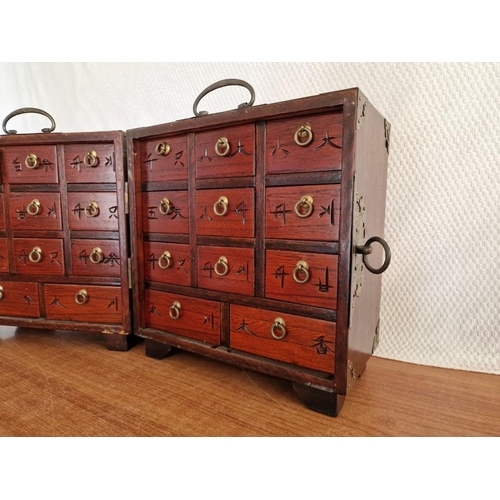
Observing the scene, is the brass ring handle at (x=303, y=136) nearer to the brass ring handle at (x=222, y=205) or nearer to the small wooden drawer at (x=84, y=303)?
the brass ring handle at (x=222, y=205)

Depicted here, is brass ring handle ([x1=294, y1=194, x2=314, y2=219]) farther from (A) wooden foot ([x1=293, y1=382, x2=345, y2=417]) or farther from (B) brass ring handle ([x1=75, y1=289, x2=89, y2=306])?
(B) brass ring handle ([x1=75, y1=289, x2=89, y2=306])

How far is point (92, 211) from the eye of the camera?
110 cm

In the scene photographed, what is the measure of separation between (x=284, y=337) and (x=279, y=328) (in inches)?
1.0

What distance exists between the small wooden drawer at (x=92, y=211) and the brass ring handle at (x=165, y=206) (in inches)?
7.3

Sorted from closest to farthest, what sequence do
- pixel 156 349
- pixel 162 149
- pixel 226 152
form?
pixel 226 152 < pixel 162 149 < pixel 156 349

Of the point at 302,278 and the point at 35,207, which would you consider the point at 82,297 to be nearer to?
the point at 35,207

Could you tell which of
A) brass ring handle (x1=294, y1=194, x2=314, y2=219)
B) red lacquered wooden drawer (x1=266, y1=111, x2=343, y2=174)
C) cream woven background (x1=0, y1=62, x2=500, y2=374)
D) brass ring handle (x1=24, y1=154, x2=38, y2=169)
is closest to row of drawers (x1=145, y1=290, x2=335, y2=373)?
brass ring handle (x1=294, y1=194, x2=314, y2=219)

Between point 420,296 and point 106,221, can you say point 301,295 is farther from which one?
point 106,221

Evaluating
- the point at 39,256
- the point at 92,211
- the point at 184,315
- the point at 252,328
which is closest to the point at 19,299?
the point at 39,256

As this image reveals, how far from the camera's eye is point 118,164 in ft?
3.49

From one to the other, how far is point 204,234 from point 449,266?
2.56 feet

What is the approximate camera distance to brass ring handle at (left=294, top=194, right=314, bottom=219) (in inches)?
30.1

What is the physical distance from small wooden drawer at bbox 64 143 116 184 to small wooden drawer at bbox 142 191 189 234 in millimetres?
147

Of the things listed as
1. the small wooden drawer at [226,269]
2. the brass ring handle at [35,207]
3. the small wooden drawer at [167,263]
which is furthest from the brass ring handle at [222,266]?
the brass ring handle at [35,207]
